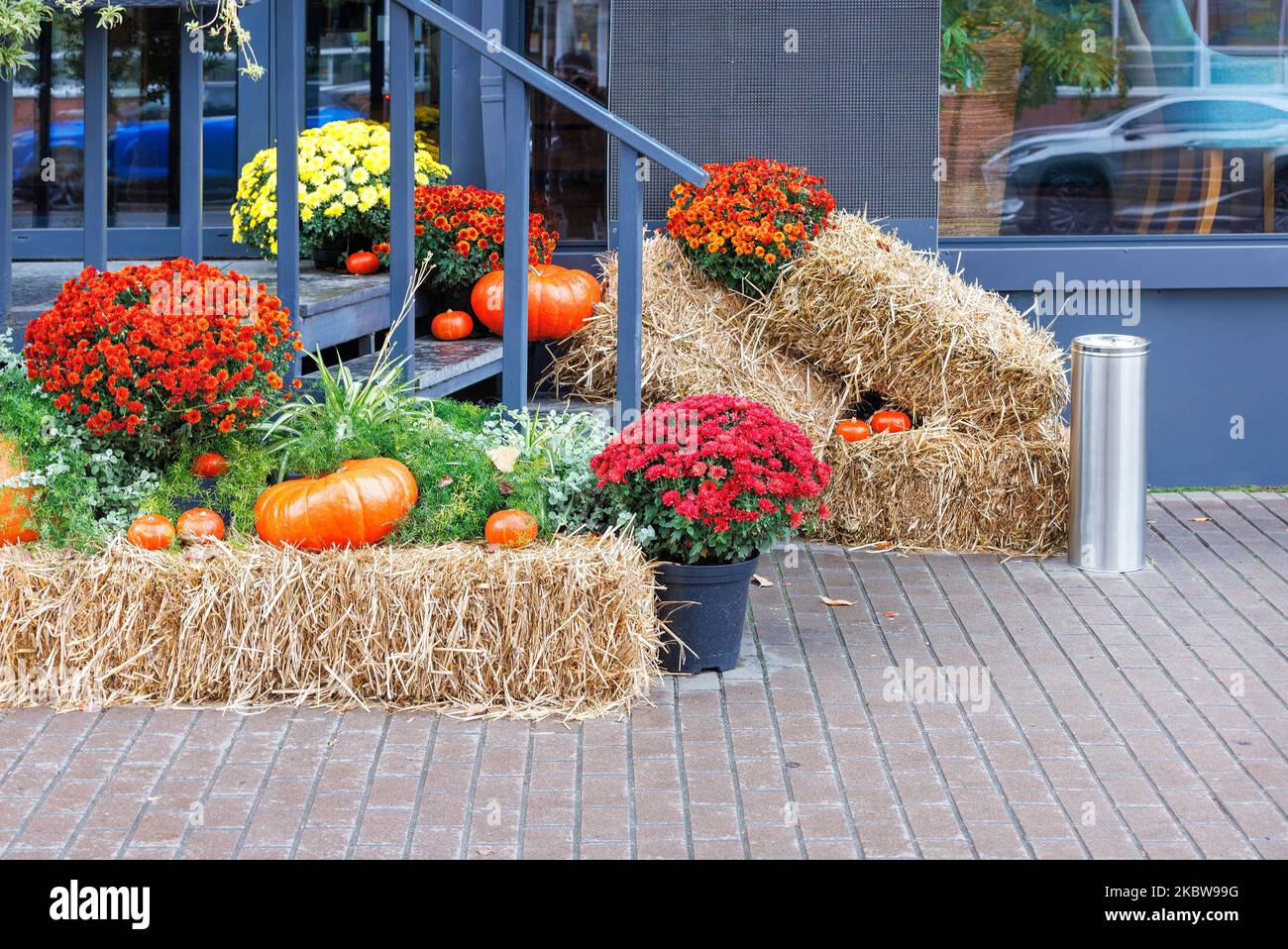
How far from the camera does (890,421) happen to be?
277 inches

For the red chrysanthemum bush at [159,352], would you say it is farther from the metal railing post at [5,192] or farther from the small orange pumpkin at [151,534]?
the metal railing post at [5,192]

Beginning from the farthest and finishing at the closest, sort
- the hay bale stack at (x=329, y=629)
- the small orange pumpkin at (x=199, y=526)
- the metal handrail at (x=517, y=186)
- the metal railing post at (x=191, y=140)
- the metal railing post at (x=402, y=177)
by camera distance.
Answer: the metal railing post at (x=402, y=177) < the metal handrail at (x=517, y=186) < the metal railing post at (x=191, y=140) < the small orange pumpkin at (x=199, y=526) < the hay bale stack at (x=329, y=629)

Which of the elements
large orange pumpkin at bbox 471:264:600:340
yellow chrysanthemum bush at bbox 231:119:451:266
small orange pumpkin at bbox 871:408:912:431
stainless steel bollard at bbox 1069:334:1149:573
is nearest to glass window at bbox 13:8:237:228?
yellow chrysanthemum bush at bbox 231:119:451:266

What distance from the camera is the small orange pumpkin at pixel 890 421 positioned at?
7.02 metres

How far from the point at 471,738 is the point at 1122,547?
306cm

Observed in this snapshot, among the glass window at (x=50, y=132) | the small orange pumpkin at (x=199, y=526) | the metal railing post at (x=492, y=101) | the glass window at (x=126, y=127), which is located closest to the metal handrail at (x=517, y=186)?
the small orange pumpkin at (x=199, y=526)

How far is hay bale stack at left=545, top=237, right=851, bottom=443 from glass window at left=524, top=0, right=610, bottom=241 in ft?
3.25

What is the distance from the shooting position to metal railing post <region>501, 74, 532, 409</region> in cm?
595

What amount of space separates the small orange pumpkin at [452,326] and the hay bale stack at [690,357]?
421mm

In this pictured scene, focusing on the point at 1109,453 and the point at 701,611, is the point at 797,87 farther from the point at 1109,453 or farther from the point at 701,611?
the point at 701,611

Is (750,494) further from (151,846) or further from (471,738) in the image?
(151,846)

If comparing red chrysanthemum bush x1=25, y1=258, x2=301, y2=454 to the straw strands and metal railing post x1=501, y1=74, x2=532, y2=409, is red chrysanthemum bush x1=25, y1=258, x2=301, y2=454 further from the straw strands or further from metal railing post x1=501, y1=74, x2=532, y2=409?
the straw strands

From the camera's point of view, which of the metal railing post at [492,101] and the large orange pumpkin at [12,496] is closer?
the large orange pumpkin at [12,496]

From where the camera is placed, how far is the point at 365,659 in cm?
498
